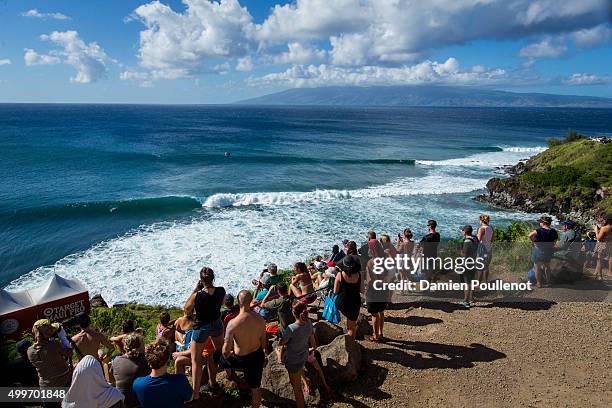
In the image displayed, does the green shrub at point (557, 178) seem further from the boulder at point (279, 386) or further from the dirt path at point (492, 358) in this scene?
the boulder at point (279, 386)

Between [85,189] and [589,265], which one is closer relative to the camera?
[589,265]

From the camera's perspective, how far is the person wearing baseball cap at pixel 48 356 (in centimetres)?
544

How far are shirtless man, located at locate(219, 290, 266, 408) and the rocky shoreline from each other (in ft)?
77.0

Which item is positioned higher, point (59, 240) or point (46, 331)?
point (46, 331)

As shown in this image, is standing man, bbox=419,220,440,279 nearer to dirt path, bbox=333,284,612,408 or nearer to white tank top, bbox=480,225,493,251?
white tank top, bbox=480,225,493,251

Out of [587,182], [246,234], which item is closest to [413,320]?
[246,234]

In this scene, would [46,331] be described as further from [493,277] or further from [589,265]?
[589,265]

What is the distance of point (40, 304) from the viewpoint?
1241 centimetres

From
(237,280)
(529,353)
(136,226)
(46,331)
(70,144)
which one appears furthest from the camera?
(70,144)

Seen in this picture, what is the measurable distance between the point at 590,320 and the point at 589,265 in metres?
2.79

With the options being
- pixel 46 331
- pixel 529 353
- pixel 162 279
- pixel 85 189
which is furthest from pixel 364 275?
pixel 85 189

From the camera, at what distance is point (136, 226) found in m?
24.4

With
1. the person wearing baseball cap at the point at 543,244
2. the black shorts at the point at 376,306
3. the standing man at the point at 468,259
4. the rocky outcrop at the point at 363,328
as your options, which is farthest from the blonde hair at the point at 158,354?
the person wearing baseball cap at the point at 543,244

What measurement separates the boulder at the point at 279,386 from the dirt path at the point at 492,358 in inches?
17.8
